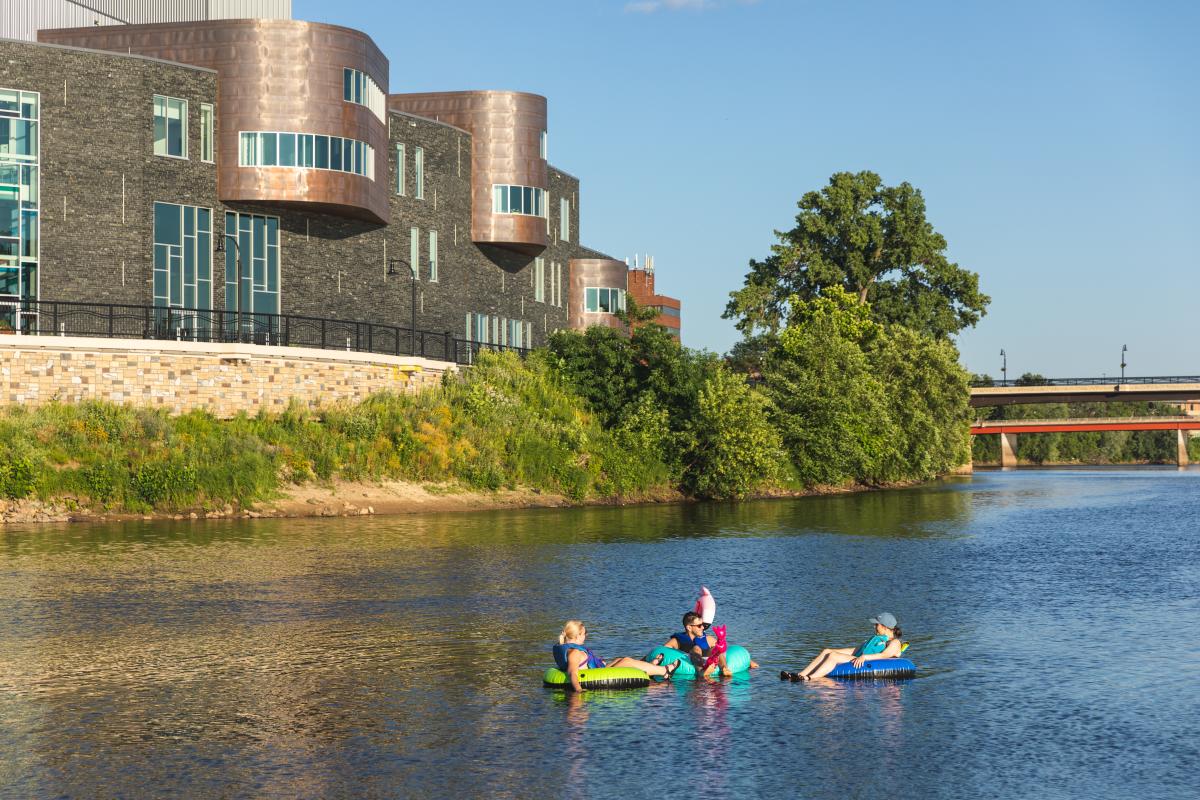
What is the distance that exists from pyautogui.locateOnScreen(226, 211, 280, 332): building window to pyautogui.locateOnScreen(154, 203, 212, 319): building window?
109cm

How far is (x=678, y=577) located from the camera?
32281 mm

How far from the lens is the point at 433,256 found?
75.2 meters

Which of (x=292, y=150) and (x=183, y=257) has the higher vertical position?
(x=292, y=150)

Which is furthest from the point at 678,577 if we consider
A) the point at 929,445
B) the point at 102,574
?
the point at 929,445

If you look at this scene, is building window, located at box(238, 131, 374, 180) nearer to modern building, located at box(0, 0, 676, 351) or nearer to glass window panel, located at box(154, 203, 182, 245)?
modern building, located at box(0, 0, 676, 351)

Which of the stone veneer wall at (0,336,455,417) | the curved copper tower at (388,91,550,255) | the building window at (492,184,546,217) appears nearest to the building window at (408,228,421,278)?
the curved copper tower at (388,91,550,255)

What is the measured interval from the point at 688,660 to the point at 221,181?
1910 inches

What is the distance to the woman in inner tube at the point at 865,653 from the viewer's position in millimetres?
19578

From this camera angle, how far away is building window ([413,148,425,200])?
74000 millimetres

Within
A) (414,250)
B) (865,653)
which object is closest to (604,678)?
(865,653)

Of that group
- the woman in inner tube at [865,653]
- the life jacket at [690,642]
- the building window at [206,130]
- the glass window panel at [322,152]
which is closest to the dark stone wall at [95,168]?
the building window at [206,130]

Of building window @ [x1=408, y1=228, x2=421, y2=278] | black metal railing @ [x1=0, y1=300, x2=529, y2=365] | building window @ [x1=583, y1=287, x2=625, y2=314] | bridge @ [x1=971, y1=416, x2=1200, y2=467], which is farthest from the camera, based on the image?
bridge @ [x1=971, y1=416, x2=1200, y2=467]

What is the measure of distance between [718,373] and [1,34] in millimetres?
41890

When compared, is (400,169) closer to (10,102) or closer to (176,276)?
(176,276)
